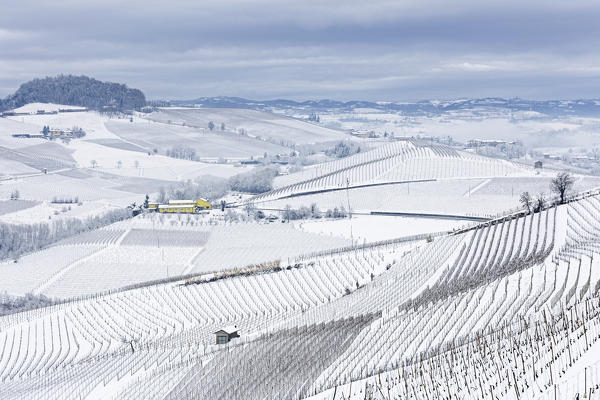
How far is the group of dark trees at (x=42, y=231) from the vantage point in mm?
93775

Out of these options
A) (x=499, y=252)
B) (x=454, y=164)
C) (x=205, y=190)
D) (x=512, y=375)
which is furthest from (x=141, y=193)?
(x=512, y=375)

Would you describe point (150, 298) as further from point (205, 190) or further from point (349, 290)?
point (205, 190)

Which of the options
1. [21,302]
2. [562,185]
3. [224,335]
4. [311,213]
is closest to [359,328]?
[224,335]

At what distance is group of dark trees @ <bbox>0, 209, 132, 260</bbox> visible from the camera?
308 ft

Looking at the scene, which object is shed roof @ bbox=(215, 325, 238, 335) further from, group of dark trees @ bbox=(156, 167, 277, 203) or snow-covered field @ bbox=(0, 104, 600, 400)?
group of dark trees @ bbox=(156, 167, 277, 203)

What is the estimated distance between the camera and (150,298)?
5375cm

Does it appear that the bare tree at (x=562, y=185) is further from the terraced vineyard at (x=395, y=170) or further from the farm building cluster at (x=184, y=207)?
the farm building cluster at (x=184, y=207)

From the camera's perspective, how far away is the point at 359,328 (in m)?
39.2

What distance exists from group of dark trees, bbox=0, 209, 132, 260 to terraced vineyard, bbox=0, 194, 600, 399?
1468 inches

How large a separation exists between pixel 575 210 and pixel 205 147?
140881 millimetres

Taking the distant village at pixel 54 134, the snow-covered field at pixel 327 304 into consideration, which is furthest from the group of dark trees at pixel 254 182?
the distant village at pixel 54 134

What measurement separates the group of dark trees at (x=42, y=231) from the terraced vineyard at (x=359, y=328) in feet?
122

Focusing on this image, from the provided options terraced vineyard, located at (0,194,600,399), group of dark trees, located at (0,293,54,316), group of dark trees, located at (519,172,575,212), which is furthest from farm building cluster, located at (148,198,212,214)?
terraced vineyard, located at (0,194,600,399)

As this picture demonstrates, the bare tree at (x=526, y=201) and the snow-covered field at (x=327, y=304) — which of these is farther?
the bare tree at (x=526, y=201)
